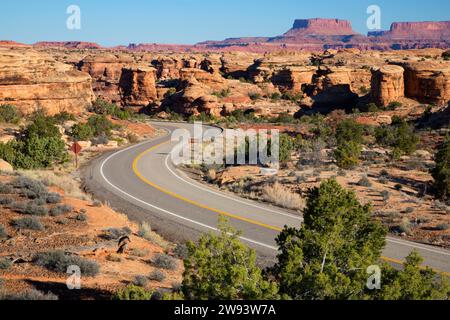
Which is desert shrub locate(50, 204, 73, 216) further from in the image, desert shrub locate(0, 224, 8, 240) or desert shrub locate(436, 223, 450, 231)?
desert shrub locate(436, 223, 450, 231)

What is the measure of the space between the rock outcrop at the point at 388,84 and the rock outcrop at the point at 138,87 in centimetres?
3161

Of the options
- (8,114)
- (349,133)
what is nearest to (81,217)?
(349,133)

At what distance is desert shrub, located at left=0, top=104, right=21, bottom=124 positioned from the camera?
110ft

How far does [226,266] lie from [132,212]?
431 inches

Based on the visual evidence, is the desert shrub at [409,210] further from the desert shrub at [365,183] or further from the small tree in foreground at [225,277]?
the small tree in foreground at [225,277]

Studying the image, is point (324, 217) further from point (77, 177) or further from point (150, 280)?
point (77, 177)

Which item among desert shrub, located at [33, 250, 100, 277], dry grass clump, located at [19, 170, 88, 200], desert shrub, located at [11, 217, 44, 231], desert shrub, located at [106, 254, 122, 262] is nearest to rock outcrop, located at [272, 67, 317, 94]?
dry grass clump, located at [19, 170, 88, 200]

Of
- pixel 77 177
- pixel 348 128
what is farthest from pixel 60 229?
pixel 348 128

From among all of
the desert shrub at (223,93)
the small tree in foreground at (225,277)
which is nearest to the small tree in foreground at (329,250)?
the small tree in foreground at (225,277)

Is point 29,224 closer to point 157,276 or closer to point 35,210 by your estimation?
point 35,210

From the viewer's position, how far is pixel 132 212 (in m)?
16.7

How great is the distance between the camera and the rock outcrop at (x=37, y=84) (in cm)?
3650

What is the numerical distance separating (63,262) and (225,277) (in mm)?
4915
